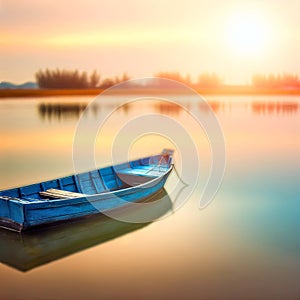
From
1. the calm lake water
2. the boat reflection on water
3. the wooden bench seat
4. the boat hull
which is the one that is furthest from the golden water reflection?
the boat reflection on water

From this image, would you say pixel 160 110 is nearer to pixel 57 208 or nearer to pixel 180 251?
pixel 57 208

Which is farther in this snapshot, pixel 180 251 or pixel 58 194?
pixel 58 194

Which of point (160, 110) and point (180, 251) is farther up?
point (180, 251)

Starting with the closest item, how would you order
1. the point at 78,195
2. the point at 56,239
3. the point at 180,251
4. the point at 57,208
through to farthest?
the point at 180,251, the point at 56,239, the point at 57,208, the point at 78,195

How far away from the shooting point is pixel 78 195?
25.8ft

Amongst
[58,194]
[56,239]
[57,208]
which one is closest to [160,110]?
[58,194]

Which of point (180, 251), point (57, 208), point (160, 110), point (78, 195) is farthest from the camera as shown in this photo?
point (160, 110)

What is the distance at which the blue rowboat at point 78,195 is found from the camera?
23.1 ft

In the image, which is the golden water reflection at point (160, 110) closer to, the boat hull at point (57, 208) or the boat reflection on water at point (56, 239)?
the boat hull at point (57, 208)

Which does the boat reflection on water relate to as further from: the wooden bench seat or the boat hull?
the wooden bench seat

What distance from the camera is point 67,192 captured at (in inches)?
317

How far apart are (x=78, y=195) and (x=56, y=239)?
3.24 feet

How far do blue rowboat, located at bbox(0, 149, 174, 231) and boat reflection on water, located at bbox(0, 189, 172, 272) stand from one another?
13 cm

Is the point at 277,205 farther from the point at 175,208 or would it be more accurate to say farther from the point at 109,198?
the point at 109,198
